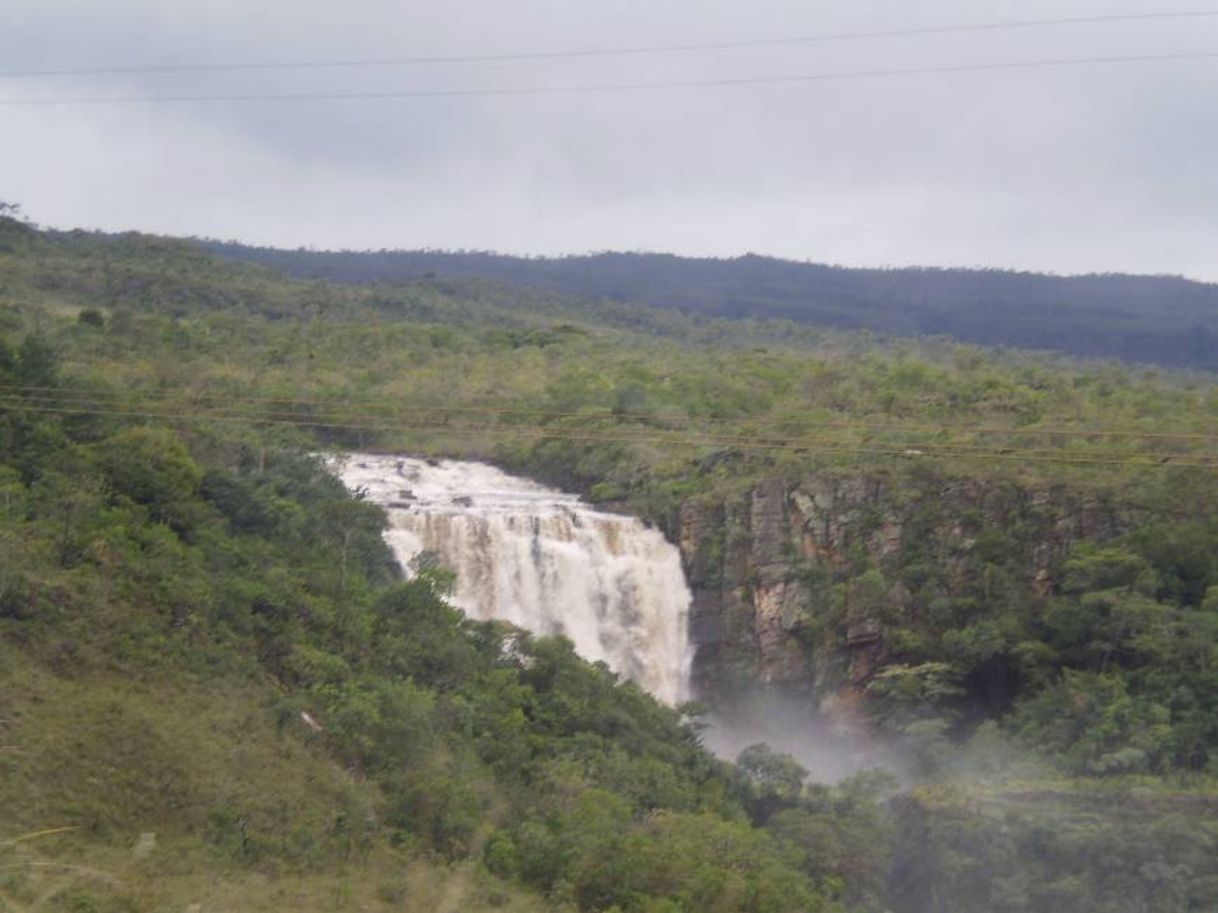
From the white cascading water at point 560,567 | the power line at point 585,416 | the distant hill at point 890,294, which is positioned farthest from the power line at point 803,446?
the distant hill at point 890,294

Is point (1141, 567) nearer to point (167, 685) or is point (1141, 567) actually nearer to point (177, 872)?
point (167, 685)

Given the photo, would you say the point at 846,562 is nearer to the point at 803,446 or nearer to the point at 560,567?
the point at 803,446

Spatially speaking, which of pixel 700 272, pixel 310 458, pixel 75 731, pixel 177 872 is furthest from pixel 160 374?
pixel 700 272

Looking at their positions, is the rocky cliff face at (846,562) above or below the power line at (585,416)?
below

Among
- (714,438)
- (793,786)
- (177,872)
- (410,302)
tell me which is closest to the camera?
(177,872)

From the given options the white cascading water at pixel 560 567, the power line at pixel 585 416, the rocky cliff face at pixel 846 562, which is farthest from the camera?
the power line at pixel 585 416

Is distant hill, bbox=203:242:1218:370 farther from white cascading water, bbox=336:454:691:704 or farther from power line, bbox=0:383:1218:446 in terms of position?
white cascading water, bbox=336:454:691:704

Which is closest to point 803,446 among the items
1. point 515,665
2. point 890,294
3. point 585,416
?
point 585,416

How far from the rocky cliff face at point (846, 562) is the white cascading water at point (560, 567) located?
660mm

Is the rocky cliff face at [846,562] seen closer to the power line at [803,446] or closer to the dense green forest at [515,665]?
the dense green forest at [515,665]

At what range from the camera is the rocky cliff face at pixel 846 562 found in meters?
30.9

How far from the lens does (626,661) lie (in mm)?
30656

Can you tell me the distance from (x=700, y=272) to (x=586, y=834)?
73686 millimetres

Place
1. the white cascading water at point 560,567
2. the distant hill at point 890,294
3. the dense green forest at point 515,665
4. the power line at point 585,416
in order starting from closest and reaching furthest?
the dense green forest at point 515,665 → the white cascading water at point 560,567 → the power line at point 585,416 → the distant hill at point 890,294
